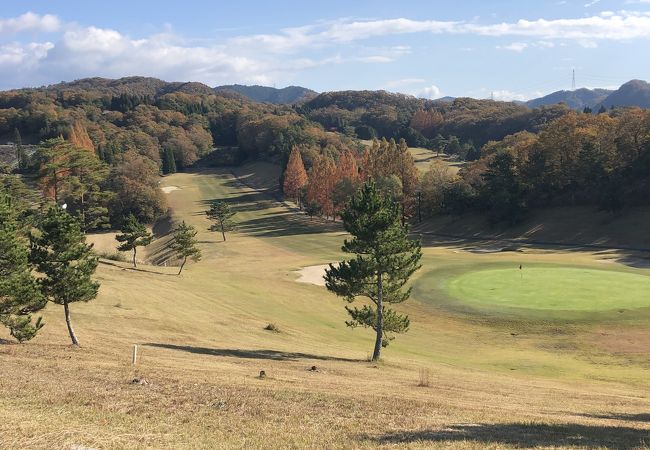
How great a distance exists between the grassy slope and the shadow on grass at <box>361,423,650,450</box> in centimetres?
6

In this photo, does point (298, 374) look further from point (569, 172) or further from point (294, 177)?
point (294, 177)

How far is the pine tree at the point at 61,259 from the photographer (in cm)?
2841

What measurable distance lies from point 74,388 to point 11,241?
1174 cm

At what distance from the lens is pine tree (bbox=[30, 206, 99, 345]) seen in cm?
2841

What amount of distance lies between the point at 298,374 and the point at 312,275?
1513 inches

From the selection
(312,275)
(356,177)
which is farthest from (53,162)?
(356,177)

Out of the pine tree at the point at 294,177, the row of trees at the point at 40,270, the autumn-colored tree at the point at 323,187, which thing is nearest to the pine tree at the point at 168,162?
the pine tree at the point at 294,177

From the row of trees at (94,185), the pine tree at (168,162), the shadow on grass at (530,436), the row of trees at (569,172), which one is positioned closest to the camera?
the shadow on grass at (530,436)

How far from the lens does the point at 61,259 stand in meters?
28.3

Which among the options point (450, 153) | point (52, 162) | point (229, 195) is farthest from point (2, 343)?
point (450, 153)

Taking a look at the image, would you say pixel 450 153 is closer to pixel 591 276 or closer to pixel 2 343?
pixel 591 276

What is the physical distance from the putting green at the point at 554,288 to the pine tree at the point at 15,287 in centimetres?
3533

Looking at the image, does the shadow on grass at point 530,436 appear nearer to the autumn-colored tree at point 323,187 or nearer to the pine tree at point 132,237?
the pine tree at point 132,237

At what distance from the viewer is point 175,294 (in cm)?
4728
